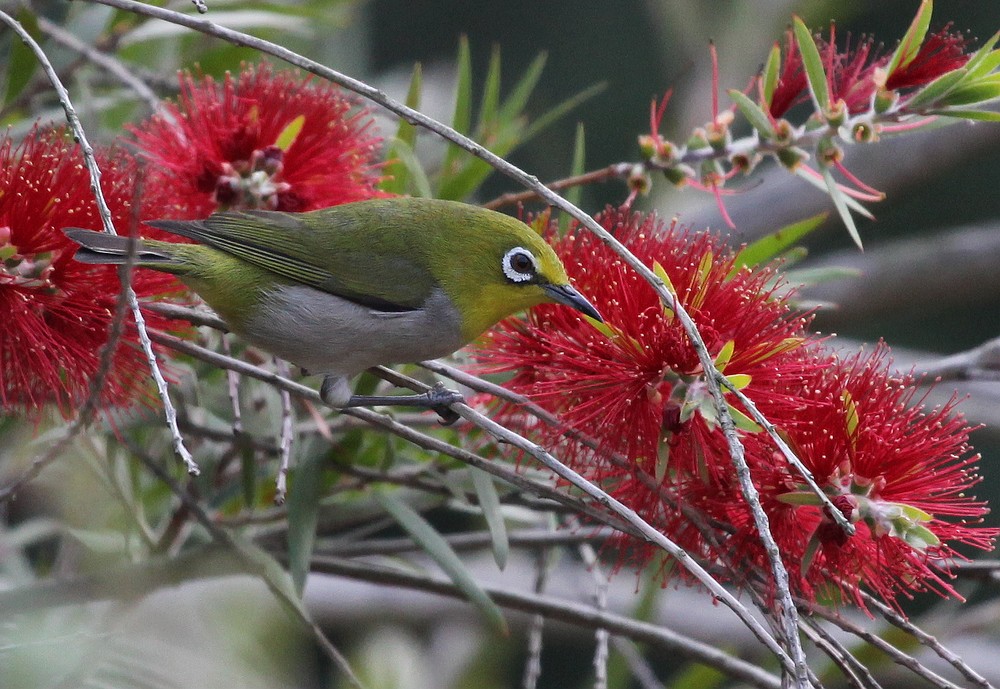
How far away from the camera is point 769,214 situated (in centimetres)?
506

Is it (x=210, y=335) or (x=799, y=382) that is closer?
(x=799, y=382)

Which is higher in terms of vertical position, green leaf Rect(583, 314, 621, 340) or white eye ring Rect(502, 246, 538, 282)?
white eye ring Rect(502, 246, 538, 282)

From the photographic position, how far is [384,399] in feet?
8.49

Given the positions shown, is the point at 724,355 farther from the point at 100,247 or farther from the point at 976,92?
the point at 100,247

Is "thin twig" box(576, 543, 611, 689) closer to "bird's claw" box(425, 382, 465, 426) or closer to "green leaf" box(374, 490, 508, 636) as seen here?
"green leaf" box(374, 490, 508, 636)

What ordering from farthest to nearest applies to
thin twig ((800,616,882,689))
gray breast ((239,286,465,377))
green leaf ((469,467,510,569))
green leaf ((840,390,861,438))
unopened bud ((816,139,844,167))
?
gray breast ((239,286,465,377))
unopened bud ((816,139,844,167))
green leaf ((469,467,510,569))
green leaf ((840,390,861,438))
thin twig ((800,616,882,689))

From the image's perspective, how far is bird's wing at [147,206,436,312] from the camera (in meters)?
2.55

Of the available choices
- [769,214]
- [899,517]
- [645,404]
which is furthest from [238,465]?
[769,214]

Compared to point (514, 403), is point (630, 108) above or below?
above

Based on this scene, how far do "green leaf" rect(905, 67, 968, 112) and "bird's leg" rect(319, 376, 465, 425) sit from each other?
112 cm

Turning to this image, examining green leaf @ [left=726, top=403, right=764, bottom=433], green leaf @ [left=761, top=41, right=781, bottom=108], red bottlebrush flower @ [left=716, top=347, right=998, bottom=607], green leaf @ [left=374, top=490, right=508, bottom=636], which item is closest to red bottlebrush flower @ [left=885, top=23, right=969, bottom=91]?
green leaf @ [left=761, top=41, right=781, bottom=108]

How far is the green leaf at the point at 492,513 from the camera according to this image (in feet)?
7.39

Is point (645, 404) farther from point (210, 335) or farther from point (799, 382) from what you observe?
point (210, 335)

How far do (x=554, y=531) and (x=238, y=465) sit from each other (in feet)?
3.20
